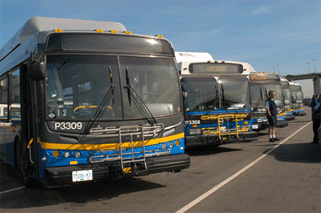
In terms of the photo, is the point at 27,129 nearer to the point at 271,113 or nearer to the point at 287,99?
the point at 271,113

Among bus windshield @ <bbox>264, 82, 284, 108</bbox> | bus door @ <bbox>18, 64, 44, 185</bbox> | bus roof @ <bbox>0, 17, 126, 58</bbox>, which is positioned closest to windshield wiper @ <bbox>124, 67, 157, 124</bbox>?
bus door @ <bbox>18, 64, 44, 185</bbox>

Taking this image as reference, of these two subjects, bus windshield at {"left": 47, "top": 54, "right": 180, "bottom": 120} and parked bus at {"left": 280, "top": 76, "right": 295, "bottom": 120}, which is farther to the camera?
parked bus at {"left": 280, "top": 76, "right": 295, "bottom": 120}

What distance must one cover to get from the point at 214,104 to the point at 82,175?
274 inches

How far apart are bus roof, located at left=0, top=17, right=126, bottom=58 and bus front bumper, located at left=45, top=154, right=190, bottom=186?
4.29 m

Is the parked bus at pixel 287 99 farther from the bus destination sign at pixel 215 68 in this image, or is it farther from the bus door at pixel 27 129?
the bus door at pixel 27 129

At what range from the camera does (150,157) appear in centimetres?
656

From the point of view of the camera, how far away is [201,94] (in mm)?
11906

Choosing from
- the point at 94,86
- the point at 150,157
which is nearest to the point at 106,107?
the point at 94,86

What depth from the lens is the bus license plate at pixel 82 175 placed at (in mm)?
5855

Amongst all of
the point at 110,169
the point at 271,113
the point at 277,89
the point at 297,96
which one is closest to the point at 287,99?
the point at 277,89

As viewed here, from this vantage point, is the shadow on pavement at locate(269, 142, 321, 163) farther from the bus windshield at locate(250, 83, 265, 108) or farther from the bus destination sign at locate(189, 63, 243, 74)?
the bus windshield at locate(250, 83, 265, 108)

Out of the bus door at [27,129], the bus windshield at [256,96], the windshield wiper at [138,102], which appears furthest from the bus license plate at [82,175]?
the bus windshield at [256,96]

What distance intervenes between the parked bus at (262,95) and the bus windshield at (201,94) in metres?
5.01

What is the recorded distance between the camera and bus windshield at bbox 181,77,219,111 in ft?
38.8
